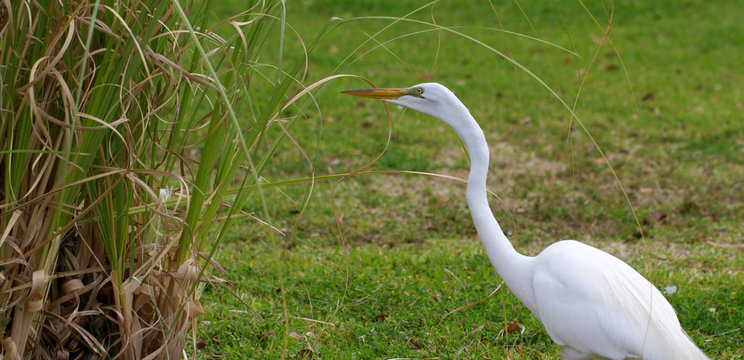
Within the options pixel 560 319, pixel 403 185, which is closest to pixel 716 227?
pixel 403 185

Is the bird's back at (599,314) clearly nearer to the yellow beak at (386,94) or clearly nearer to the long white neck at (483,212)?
the long white neck at (483,212)

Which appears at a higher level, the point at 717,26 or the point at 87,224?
the point at 87,224

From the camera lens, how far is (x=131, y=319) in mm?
2314

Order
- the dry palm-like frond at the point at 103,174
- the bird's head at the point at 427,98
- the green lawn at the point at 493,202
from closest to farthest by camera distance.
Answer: the dry palm-like frond at the point at 103,174
the bird's head at the point at 427,98
the green lawn at the point at 493,202

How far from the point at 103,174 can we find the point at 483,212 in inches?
47.9

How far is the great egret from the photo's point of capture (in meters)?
2.43

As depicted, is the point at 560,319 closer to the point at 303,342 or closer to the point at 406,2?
the point at 303,342

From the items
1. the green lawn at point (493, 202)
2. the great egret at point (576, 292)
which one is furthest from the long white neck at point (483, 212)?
the green lawn at point (493, 202)

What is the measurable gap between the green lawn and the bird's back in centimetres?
27

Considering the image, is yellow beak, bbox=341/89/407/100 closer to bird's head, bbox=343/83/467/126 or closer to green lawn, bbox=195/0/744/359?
bird's head, bbox=343/83/467/126

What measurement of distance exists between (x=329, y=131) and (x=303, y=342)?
142 inches

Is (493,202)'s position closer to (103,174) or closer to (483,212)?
(483,212)

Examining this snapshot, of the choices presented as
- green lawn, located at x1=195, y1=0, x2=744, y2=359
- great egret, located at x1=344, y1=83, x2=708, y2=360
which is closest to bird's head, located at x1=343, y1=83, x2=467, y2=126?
great egret, located at x1=344, y1=83, x2=708, y2=360

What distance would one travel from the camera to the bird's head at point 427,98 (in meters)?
2.43
